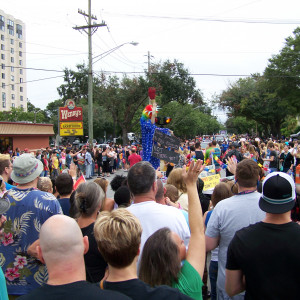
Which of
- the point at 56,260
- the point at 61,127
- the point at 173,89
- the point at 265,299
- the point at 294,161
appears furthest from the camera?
the point at 173,89

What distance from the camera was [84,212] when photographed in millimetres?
3258

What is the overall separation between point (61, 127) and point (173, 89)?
2390 cm

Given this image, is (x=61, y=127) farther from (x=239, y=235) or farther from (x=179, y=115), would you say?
(x=239, y=235)

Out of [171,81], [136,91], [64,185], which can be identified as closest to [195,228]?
[64,185]

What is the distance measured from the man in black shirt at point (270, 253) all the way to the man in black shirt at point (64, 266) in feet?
3.42

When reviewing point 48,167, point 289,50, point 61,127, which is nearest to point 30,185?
point 48,167

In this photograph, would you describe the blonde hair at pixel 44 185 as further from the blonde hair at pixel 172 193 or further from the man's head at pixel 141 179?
the man's head at pixel 141 179

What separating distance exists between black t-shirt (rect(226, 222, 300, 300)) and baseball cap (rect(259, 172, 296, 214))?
115mm

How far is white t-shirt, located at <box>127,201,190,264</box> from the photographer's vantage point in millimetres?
2717

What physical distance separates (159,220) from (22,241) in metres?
1.33

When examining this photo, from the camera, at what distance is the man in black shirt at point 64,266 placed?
1654 millimetres

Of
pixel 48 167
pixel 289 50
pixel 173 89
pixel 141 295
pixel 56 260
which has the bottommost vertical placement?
pixel 48 167

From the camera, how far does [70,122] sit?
76.9 ft

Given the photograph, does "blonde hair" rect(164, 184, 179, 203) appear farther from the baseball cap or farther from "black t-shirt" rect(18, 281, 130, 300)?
"black t-shirt" rect(18, 281, 130, 300)
